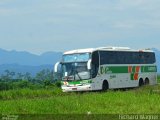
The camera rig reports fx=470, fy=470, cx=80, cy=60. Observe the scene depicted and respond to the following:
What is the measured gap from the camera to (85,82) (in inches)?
1250

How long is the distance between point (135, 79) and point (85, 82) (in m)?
7.54

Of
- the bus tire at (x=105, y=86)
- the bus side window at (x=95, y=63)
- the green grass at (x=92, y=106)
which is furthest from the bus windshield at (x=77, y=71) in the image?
the green grass at (x=92, y=106)

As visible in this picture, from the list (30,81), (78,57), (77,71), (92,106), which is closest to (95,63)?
(78,57)

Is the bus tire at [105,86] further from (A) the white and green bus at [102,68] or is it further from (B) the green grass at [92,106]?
(B) the green grass at [92,106]

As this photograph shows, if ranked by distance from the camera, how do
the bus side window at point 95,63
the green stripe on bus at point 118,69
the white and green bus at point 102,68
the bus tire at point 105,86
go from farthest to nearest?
the bus tire at point 105,86
the green stripe on bus at point 118,69
the bus side window at point 95,63
the white and green bus at point 102,68

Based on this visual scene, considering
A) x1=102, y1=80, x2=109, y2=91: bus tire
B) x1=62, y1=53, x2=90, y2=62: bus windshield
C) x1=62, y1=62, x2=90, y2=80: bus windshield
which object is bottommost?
x1=102, y1=80, x2=109, y2=91: bus tire

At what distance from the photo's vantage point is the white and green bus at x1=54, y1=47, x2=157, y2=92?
31719 millimetres

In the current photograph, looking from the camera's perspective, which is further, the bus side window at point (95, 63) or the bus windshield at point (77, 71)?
the bus side window at point (95, 63)

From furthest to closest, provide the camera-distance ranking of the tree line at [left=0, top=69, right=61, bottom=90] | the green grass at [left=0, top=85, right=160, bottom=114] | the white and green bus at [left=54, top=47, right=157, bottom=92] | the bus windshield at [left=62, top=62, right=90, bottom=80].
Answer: the tree line at [left=0, top=69, right=61, bottom=90], the white and green bus at [left=54, top=47, right=157, bottom=92], the bus windshield at [left=62, top=62, right=90, bottom=80], the green grass at [left=0, top=85, right=160, bottom=114]

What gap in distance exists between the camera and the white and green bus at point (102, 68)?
31.7 meters

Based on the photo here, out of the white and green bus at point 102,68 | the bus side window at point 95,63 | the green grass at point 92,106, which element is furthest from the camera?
the bus side window at point 95,63

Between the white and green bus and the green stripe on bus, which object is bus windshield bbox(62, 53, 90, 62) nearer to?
the white and green bus

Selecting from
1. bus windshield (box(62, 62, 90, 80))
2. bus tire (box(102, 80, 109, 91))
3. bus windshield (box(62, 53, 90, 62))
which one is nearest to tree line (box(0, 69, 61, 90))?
bus tire (box(102, 80, 109, 91))

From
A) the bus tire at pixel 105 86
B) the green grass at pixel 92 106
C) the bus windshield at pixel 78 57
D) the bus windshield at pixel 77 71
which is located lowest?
the green grass at pixel 92 106
